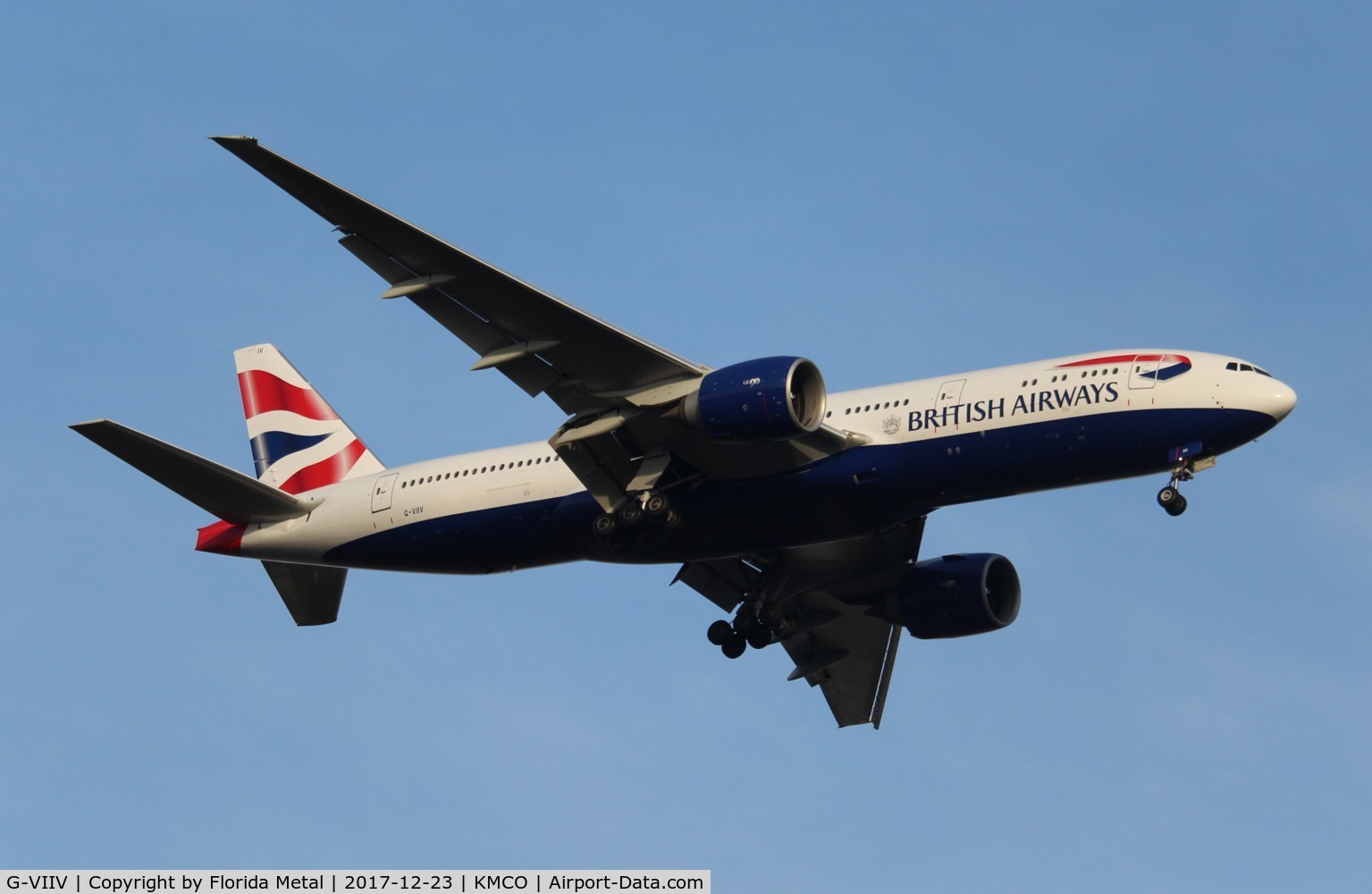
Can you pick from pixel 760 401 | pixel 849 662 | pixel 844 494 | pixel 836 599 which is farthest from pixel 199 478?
pixel 849 662

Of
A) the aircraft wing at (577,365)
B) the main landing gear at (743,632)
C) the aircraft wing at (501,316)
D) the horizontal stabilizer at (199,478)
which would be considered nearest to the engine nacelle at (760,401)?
the aircraft wing at (577,365)

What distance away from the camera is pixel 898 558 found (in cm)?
4194

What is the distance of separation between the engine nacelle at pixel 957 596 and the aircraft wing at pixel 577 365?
23.2ft

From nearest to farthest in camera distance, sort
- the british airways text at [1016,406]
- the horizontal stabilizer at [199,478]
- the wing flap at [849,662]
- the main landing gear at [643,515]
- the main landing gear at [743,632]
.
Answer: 1. the british airways text at [1016,406]
2. the horizontal stabilizer at [199,478]
3. the main landing gear at [643,515]
4. the main landing gear at [743,632]
5. the wing flap at [849,662]

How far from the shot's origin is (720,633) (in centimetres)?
4153

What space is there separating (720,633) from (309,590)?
31.1 feet

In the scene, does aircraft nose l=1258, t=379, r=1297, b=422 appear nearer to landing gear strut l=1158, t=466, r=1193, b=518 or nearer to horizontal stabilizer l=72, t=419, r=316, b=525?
landing gear strut l=1158, t=466, r=1193, b=518

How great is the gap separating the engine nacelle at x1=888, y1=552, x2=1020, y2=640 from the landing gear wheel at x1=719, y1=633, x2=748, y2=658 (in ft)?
11.4

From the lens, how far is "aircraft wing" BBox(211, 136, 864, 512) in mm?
34406

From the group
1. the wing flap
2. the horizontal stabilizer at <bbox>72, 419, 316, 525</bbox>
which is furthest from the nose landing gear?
the horizontal stabilizer at <bbox>72, 419, 316, 525</bbox>

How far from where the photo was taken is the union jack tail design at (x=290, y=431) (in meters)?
43.9

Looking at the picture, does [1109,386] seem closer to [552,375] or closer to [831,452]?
[831,452]

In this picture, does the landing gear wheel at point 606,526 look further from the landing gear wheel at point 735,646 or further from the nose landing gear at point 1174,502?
the nose landing gear at point 1174,502

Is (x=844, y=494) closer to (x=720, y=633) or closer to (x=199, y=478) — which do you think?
(x=720, y=633)
